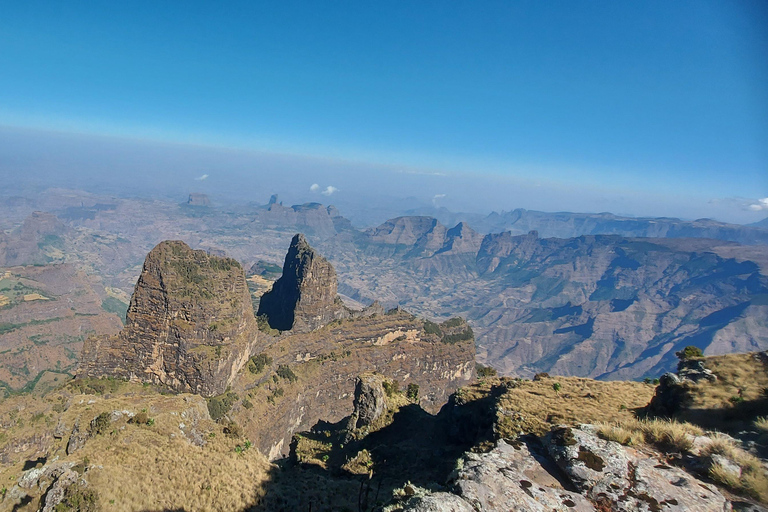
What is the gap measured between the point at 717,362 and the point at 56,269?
251025 millimetres

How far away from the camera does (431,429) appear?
113 ft

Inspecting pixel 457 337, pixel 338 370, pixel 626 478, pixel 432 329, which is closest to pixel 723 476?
pixel 626 478

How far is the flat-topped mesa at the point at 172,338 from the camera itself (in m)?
45.5

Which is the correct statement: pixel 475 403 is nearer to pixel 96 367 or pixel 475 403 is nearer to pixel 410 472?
pixel 410 472

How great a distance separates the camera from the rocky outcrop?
36.8 feet

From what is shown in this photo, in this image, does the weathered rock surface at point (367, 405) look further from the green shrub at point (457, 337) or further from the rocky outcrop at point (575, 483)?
the green shrub at point (457, 337)

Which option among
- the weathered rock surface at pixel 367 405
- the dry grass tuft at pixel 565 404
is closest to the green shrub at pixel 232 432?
the weathered rock surface at pixel 367 405

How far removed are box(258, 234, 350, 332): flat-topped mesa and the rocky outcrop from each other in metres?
57.1

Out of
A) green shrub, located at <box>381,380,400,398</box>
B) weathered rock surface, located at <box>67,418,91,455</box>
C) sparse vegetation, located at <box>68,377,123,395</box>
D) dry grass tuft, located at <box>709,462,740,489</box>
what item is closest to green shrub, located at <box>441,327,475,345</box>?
green shrub, located at <box>381,380,400,398</box>

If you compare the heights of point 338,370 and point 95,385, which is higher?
point 95,385

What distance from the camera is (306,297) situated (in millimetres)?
69875

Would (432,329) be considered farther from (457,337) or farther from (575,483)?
(575,483)

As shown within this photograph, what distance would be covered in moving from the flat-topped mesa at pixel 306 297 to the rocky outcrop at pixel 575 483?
57056 mm

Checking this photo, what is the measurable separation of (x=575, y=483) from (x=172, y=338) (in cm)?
4647
